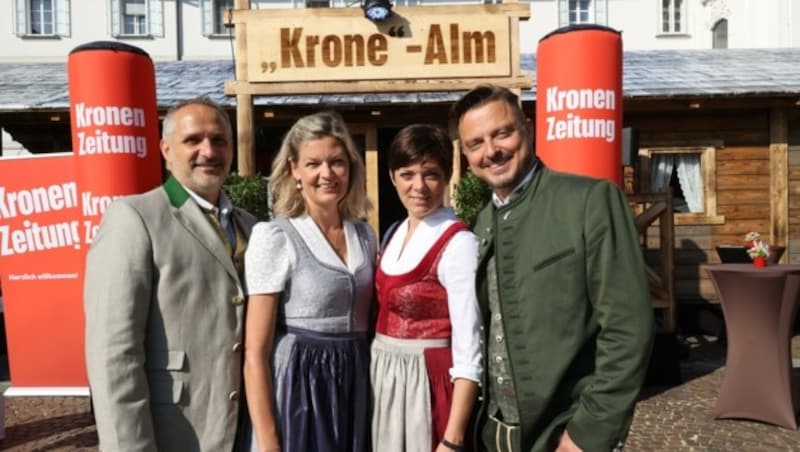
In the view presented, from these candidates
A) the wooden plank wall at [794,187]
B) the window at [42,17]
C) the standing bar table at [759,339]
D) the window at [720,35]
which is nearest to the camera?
the standing bar table at [759,339]

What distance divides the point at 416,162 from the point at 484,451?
3.08 feet

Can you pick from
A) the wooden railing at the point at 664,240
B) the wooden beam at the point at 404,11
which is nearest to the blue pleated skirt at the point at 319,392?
the wooden beam at the point at 404,11

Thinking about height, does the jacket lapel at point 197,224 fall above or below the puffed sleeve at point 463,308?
above

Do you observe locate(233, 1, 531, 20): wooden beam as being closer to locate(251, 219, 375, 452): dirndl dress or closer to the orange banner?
the orange banner

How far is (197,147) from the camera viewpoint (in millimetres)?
2258

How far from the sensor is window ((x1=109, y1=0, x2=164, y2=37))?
2169cm

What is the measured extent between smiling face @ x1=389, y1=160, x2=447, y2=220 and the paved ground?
3.38 meters

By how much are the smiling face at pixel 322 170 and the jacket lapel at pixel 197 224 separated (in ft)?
1.08

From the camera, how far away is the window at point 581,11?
21828mm

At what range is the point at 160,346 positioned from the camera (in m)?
2.14

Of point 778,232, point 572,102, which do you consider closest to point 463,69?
point 572,102

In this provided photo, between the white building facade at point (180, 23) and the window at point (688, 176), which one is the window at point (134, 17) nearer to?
the white building facade at point (180, 23)

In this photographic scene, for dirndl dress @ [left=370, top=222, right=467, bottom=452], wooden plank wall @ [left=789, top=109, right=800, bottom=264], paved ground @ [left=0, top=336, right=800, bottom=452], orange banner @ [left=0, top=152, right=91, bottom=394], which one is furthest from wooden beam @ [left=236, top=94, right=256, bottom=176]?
wooden plank wall @ [left=789, top=109, right=800, bottom=264]

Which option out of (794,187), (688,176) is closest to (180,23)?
(688,176)
